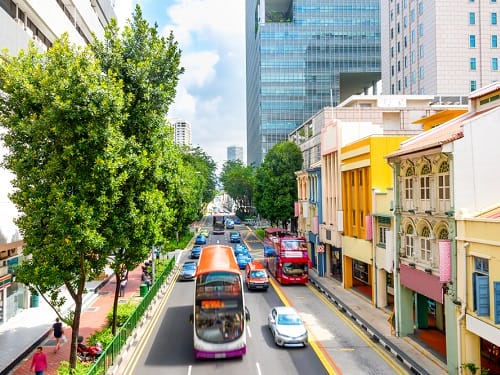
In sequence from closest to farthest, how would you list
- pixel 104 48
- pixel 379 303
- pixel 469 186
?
pixel 469 186
pixel 104 48
pixel 379 303

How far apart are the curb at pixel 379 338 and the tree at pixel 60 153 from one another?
14.0m

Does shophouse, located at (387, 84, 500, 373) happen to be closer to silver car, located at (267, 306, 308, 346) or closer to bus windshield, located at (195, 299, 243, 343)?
silver car, located at (267, 306, 308, 346)

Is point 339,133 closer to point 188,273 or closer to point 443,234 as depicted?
point 188,273

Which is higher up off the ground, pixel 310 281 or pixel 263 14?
pixel 263 14

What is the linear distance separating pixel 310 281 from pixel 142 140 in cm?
2545

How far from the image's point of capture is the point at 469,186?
18.4 meters

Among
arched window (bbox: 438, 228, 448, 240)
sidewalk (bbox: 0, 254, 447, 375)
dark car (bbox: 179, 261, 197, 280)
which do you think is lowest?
sidewalk (bbox: 0, 254, 447, 375)

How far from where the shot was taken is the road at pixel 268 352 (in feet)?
63.1

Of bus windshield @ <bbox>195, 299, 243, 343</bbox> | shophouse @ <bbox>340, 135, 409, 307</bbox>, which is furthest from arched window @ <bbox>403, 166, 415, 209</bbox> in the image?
bus windshield @ <bbox>195, 299, 243, 343</bbox>

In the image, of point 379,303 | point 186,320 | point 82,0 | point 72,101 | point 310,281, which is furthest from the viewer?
point 310,281

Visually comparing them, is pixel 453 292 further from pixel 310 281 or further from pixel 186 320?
pixel 310 281

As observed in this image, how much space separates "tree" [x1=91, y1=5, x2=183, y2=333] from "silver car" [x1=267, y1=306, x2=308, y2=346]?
25.7 ft

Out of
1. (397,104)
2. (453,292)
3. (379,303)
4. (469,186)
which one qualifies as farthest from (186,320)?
(397,104)

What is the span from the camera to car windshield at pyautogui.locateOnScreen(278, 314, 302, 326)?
22884 mm
